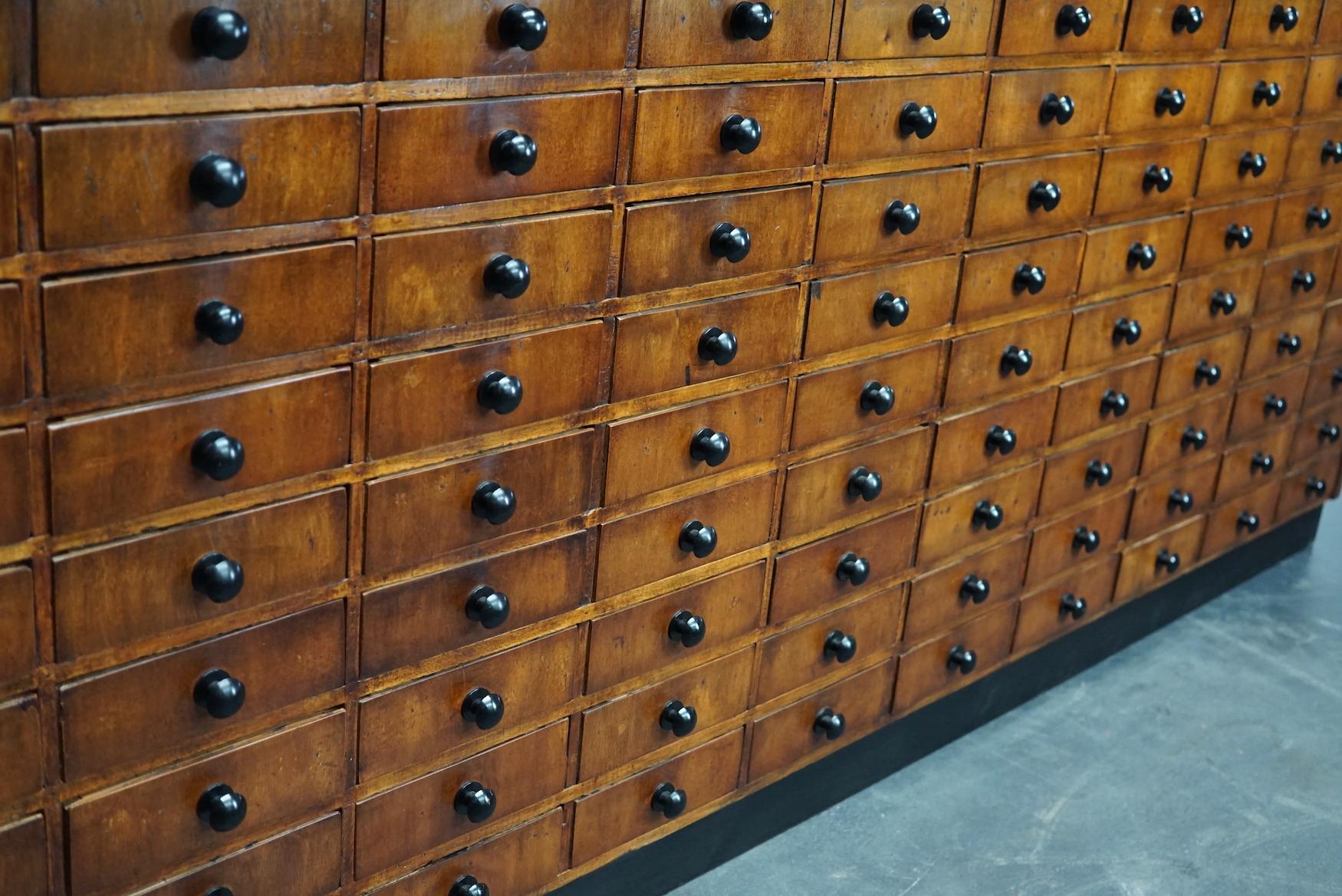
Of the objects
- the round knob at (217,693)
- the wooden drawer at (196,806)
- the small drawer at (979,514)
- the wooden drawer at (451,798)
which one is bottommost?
the wooden drawer at (451,798)

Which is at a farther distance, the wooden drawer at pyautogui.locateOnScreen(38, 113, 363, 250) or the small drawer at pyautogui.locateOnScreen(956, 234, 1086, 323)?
the small drawer at pyautogui.locateOnScreen(956, 234, 1086, 323)

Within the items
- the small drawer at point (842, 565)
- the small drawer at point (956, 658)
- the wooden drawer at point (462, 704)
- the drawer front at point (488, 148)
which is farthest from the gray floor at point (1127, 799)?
the drawer front at point (488, 148)

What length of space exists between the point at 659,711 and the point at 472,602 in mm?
530

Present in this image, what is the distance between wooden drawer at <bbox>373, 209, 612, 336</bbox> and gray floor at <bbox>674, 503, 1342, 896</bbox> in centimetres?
124

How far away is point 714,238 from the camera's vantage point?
7.68 feet

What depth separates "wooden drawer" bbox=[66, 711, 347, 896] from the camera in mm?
1935

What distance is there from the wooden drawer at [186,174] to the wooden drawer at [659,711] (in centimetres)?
102

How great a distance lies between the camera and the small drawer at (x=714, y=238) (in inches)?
88.7

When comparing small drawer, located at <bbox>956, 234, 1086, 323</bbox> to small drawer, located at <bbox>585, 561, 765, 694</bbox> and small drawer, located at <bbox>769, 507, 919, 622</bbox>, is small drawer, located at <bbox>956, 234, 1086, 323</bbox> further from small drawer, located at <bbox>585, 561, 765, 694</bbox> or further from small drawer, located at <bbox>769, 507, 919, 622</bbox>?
small drawer, located at <bbox>585, 561, 765, 694</bbox>

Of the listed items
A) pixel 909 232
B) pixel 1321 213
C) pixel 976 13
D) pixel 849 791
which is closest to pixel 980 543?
pixel 849 791

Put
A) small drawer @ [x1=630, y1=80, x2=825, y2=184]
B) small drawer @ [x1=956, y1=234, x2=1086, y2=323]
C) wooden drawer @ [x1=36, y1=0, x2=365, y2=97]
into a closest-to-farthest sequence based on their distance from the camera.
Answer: wooden drawer @ [x1=36, y1=0, x2=365, y2=97], small drawer @ [x1=630, y1=80, x2=825, y2=184], small drawer @ [x1=956, y1=234, x2=1086, y2=323]

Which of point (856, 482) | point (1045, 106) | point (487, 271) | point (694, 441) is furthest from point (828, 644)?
point (487, 271)

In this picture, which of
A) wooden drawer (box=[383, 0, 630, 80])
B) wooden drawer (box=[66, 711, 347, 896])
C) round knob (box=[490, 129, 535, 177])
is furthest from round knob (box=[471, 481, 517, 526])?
wooden drawer (box=[383, 0, 630, 80])

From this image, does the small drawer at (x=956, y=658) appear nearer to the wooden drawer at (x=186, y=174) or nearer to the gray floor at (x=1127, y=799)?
the gray floor at (x=1127, y=799)
